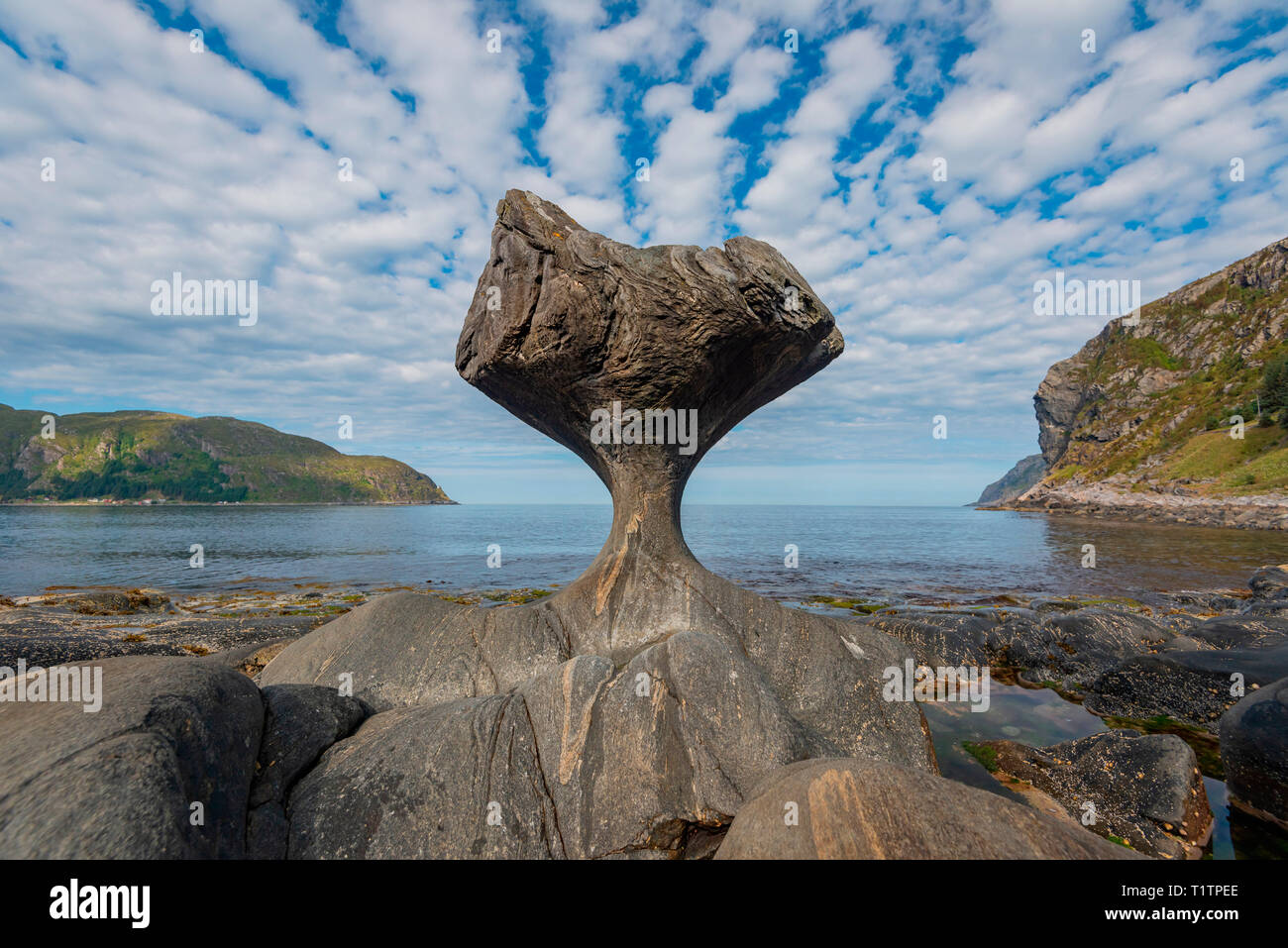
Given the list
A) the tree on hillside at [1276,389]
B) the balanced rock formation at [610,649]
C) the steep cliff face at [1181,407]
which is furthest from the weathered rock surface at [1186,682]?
the tree on hillside at [1276,389]

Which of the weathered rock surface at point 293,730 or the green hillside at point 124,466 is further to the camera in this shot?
the green hillside at point 124,466

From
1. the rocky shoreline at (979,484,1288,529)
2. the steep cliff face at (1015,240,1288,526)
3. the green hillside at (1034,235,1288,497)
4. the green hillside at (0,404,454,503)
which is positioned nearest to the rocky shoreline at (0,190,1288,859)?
the rocky shoreline at (979,484,1288,529)

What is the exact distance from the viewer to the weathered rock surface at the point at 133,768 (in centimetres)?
304

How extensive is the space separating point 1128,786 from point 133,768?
447 inches

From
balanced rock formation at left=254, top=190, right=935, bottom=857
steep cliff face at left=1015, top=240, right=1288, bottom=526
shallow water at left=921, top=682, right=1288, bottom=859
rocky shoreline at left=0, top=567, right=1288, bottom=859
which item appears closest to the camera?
balanced rock formation at left=254, top=190, right=935, bottom=857

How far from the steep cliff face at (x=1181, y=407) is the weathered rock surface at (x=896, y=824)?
3038 inches

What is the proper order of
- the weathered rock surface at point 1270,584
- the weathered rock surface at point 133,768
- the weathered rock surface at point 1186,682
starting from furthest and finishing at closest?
1. the weathered rock surface at point 1270,584
2. the weathered rock surface at point 1186,682
3. the weathered rock surface at point 133,768

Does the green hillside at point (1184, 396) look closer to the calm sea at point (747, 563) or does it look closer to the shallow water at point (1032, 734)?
the calm sea at point (747, 563)

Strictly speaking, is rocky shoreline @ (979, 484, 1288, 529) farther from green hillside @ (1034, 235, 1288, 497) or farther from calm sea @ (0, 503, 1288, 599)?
calm sea @ (0, 503, 1288, 599)

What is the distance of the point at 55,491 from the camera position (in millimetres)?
157375

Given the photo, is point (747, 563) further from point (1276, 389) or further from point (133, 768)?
point (1276, 389)

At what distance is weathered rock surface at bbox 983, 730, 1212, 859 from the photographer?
677cm

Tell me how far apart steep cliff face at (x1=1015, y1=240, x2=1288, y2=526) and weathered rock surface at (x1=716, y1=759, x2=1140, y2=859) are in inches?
3038
